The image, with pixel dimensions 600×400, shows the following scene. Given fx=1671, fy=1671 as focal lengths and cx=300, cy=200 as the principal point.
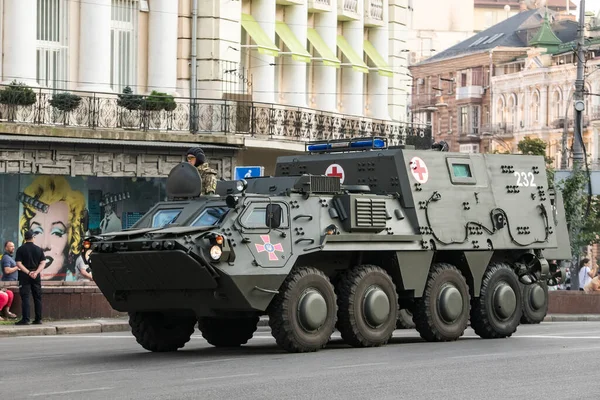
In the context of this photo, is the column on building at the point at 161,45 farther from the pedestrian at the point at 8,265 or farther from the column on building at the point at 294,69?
the pedestrian at the point at 8,265

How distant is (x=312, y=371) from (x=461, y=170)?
7148 mm

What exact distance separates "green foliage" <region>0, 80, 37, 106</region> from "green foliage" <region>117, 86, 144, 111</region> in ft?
8.06

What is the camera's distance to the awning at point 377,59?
44656 millimetres

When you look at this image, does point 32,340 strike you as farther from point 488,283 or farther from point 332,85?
point 332,85

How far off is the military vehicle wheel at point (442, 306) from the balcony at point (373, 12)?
70.5ft

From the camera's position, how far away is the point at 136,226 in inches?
863

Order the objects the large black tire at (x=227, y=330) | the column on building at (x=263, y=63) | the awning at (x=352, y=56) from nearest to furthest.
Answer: the large black tire at (x=227, y=330) → the column on building at (x=263, y=63) → the awning at (x=352, y=56)

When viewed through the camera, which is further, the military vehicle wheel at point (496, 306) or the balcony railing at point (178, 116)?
the balcony railing at point (178, 116)

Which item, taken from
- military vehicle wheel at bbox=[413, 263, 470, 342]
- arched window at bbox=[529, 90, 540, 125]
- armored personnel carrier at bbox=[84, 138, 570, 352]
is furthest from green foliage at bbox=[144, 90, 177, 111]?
arched window at bbox=[529, 90, 540, 125]

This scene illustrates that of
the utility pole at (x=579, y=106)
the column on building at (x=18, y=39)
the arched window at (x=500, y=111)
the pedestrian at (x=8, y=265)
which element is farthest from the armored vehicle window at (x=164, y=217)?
the arched window at (x=500, y=111)

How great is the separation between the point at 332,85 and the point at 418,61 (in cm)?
6689

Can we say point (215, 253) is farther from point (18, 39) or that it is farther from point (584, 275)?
point (584, 275)

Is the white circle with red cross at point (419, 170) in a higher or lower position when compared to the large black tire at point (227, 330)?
higher

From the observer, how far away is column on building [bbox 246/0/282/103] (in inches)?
1560
